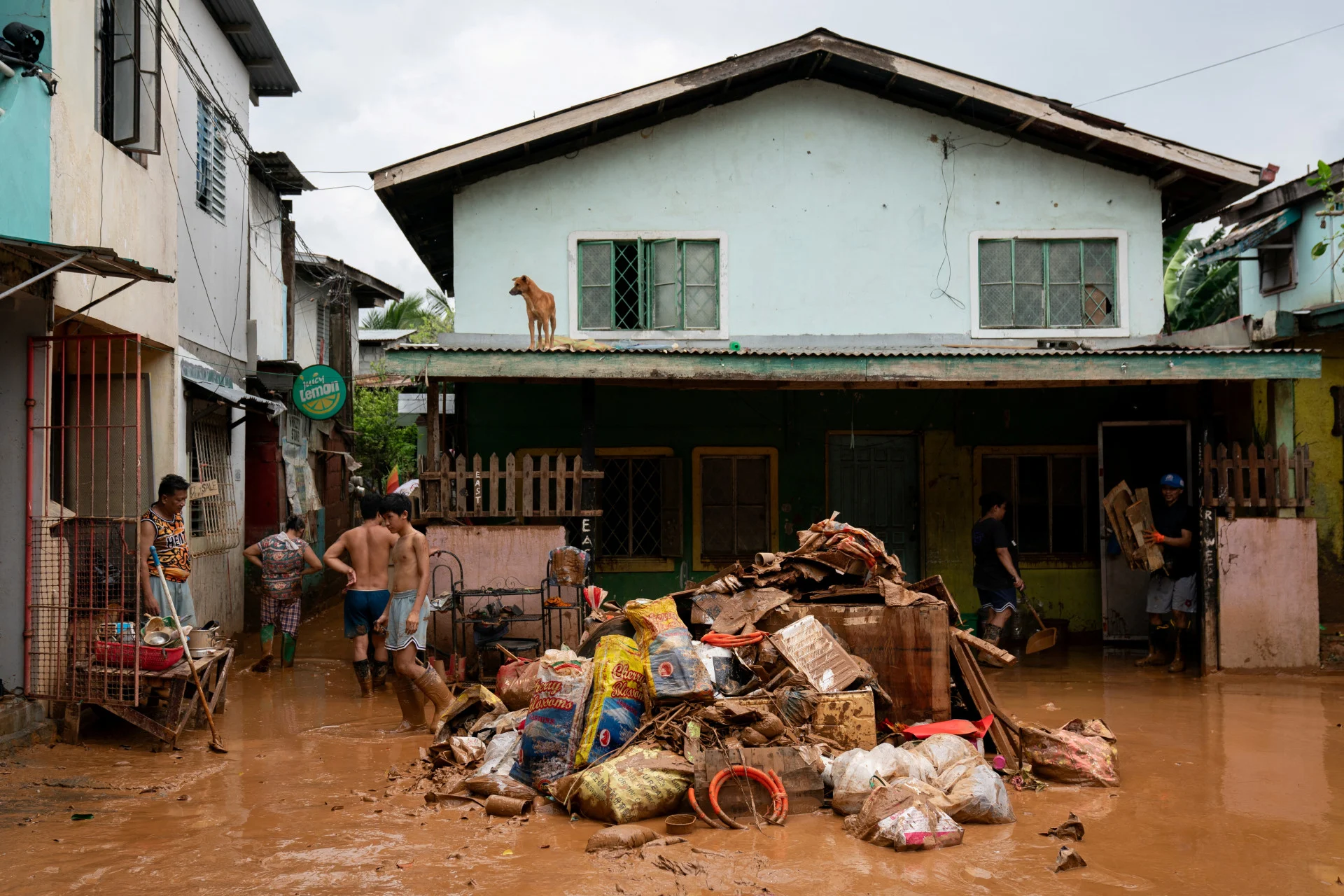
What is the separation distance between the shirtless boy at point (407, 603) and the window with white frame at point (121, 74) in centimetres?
370

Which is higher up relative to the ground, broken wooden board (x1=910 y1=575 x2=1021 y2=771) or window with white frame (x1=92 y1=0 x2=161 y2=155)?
window with white frame (x1=92 y1=0 x2=161 y2=155)

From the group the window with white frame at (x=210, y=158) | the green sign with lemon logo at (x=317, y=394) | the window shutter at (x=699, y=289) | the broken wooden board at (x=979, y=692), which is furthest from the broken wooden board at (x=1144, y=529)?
the window with white frame at (x=210, y=158)

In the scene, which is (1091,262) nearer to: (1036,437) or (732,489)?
(1036,437)

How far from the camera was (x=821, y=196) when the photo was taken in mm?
12406

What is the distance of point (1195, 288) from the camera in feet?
75.4

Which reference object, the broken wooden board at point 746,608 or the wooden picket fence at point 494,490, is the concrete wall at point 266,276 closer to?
the wooden picket fence at point 494,490

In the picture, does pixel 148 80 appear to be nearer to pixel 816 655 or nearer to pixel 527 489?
pixel 527 489

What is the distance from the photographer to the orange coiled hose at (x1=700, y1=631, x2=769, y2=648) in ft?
22.6

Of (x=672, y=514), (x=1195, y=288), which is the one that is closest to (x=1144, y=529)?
(x=672, y=514)

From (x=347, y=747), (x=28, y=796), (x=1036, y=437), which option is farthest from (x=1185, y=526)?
(x=28, y=796)

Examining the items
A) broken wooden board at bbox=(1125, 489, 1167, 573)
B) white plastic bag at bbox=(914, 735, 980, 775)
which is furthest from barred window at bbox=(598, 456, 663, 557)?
white plastic bag at bbox=(914, 735, 980, 775)

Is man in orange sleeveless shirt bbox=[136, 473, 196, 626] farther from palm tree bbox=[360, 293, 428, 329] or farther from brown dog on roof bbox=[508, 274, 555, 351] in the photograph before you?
palm tree bbox=[360, 293, 428, 329]

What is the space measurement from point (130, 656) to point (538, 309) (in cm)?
512

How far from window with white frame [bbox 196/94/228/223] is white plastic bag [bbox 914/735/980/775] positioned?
10.4 meters
